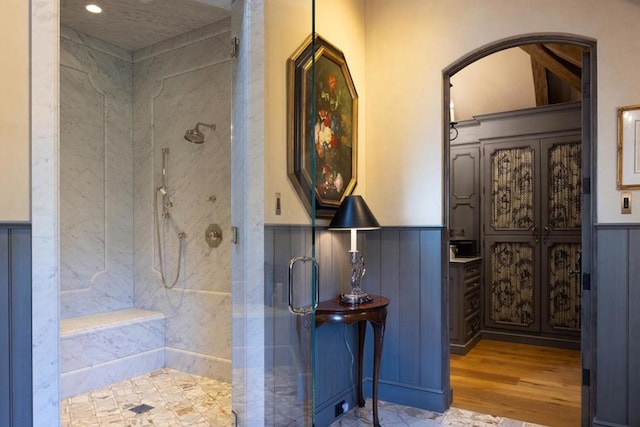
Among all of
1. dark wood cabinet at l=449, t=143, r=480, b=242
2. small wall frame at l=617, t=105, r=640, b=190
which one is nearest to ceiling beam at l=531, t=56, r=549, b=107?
dark wood cabinet at l=449, t=143, r=480, b=242

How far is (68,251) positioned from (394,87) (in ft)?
9.67

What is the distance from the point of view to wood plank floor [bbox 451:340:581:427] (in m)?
2.82

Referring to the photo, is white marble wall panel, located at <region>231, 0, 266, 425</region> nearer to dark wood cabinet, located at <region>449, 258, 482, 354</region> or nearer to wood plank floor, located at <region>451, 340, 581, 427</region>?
wood plank floor, located at <region>451, 340, 581, 427</region>

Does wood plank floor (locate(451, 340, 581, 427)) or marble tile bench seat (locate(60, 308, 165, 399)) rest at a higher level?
marble tile bench seat (locate(60, 308, 165, 399))

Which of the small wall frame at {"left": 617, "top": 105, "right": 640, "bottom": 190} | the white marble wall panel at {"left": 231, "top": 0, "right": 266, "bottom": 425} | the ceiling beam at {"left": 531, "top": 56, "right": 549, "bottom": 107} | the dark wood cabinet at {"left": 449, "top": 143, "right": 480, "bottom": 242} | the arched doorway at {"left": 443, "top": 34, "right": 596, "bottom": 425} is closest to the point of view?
the white marble wall panel at {"left": 231, "top": 0, "right": 266, "bottom": 425}

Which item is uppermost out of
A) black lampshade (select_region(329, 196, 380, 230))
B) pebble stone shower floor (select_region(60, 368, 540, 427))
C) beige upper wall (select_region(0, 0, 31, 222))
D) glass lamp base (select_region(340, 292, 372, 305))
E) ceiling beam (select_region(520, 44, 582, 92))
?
ceiling beam (select_region(520, 44, 582, 92))

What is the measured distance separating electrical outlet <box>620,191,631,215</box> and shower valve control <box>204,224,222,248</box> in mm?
2711

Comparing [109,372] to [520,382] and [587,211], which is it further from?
[587,211]

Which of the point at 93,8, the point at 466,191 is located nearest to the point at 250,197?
the point at 93,8

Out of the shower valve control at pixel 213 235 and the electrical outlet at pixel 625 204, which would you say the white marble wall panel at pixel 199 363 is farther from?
the electrical outlet at pixel 625 204

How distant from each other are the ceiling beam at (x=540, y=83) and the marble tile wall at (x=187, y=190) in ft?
10.7

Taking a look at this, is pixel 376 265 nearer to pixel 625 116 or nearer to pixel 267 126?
pixel 267 126

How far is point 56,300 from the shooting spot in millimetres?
1540

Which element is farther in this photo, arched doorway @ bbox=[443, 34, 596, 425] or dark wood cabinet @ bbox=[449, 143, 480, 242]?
dark wood cabinet @ bbox=[449, 143, 480, 242]
